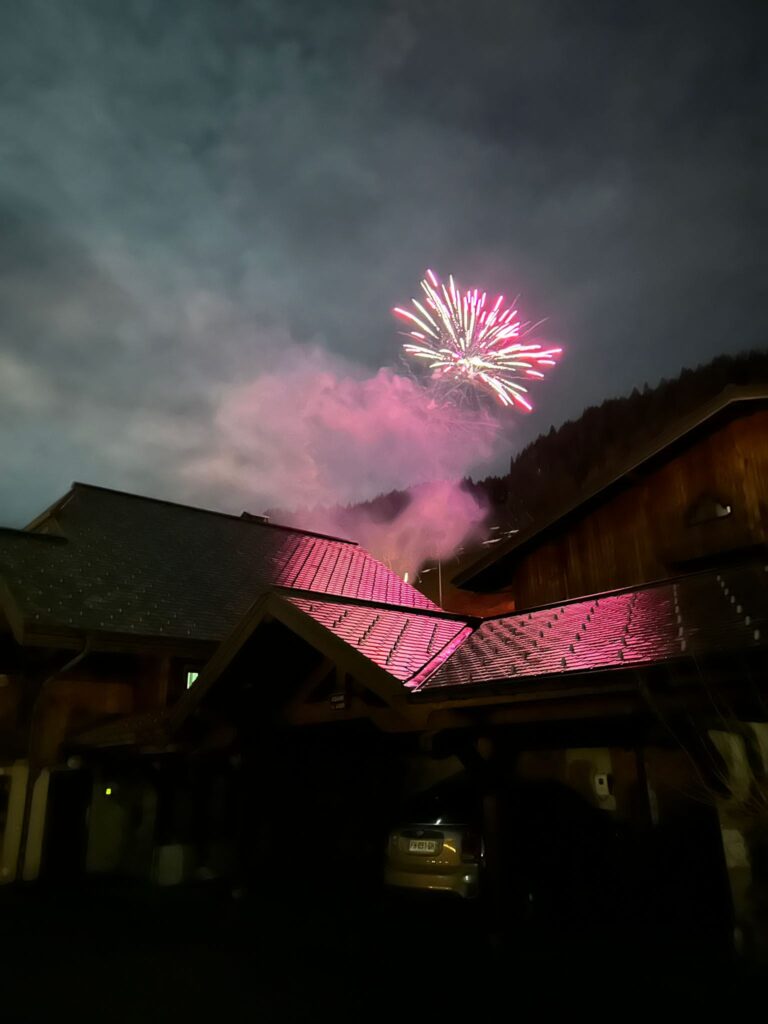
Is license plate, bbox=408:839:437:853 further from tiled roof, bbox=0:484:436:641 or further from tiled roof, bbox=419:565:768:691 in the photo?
tiled roof, bbox=0:484:436:641

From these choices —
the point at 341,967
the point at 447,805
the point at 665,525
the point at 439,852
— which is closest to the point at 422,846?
the point at 439,852

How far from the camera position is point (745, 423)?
10.9 metres

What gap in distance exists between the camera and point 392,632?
8742 mm

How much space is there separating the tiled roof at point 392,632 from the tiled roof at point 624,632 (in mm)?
311

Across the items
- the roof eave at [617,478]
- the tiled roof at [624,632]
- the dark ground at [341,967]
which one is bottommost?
the dark ground at [341,967]

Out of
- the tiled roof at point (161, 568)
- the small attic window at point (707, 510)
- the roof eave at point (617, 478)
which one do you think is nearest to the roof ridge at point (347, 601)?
the tiled roof at point (161, 568)

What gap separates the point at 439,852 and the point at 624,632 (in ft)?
11.5

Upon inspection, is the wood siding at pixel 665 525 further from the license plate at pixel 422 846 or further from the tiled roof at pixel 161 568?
the license plate at pixel 422 846

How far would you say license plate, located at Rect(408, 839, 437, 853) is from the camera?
27.3 feet

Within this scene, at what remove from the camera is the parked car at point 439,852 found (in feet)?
26.3

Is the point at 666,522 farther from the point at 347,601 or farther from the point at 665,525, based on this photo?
the point at 347,601

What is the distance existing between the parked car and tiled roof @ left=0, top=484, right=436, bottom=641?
403 centimetres

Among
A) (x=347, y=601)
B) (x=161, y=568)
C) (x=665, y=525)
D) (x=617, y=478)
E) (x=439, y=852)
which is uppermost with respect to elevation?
(x=617, y=478)

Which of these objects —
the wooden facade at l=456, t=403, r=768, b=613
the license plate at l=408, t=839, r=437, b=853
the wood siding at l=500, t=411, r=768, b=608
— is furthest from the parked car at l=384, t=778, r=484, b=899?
the wood siding at l=500, t=411, r=768, b=608
